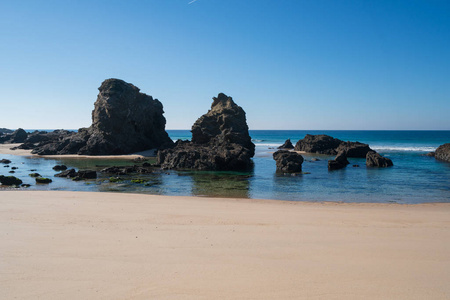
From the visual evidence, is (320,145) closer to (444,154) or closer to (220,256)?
(444,154)

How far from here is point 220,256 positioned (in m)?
6.47

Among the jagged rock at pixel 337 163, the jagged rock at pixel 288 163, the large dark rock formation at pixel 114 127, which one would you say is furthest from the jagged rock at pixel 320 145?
the large dark rock formation at pixel 114 127

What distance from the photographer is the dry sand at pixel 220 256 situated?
499 cm

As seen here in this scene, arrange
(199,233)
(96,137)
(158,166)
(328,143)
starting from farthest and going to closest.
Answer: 1. (328,143)
2. (96,137)
3. (158,166)
4. (199,233)

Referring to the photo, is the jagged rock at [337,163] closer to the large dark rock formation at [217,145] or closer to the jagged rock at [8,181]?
the large dark rock formation at [217,145]

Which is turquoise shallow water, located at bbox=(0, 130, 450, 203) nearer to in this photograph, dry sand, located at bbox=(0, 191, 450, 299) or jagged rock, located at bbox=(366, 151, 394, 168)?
jagged rock, located at bbox=(366, 151, 394, 168)

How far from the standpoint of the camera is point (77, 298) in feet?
15.4

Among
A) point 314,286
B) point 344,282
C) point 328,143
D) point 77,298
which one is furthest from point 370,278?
point 328,143

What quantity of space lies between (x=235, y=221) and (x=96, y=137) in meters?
43.8

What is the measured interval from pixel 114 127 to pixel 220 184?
32.0 meters

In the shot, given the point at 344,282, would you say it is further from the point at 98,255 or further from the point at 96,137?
the point at 96,137

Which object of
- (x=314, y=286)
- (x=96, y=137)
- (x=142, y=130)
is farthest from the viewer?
(x=142, y=130)

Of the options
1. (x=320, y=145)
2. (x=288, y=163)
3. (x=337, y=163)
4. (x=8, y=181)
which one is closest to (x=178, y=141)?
(x=288, y=163)

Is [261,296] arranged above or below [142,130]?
below
